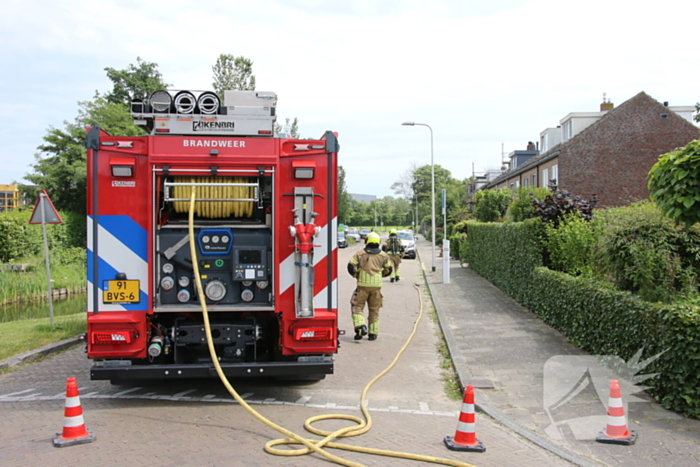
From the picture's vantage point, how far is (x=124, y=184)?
5941 millimetres

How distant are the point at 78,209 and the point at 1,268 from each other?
16.4m

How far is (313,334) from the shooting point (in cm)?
620

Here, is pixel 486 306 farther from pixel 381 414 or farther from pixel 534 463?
pixel 534 463

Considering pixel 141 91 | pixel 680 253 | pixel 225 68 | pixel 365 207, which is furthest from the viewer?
pixel 365 207

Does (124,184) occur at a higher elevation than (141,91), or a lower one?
lower

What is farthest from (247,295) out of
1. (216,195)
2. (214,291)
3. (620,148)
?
(620,148)

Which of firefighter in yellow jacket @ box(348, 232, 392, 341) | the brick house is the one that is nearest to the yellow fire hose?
firefighter in yellow jacket @ box(348, 232, 392, 341)

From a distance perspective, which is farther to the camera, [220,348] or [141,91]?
[141,91]

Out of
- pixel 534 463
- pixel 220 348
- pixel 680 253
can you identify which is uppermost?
pixel 680 253

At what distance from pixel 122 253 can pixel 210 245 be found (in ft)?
2.87

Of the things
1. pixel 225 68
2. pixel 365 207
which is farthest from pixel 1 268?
pixel 365 207

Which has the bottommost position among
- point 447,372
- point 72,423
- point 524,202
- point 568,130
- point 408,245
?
point 447,372

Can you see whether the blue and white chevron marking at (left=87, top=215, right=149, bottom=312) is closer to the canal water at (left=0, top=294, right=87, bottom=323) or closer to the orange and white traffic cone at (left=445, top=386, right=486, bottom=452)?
the orange and white traffic cone at (left=445, top=386, right=486, bottom=452)

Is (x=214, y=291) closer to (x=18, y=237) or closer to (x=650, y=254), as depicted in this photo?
(x=650, y=254)
